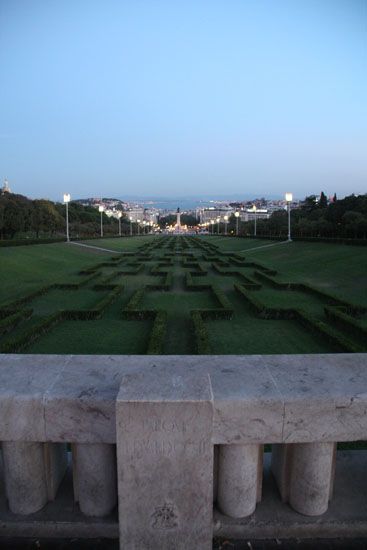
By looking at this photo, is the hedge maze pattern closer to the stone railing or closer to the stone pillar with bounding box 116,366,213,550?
the stone railing

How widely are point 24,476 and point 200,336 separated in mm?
6253

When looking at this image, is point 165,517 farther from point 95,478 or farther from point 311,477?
point 311,477

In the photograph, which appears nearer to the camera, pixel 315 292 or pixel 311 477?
pixel 311 477

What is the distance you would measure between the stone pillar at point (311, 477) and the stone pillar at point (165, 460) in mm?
551

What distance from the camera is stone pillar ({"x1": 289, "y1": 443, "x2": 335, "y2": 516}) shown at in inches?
80.0

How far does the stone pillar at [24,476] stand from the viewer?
2014mm

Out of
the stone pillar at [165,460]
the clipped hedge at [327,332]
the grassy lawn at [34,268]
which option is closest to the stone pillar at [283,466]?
the stone pillar at [165,460]

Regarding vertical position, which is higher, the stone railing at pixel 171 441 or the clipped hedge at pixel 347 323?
the stone railing at pixel 171 441

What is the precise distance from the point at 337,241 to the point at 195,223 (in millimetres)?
167994

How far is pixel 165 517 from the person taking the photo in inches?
71.6

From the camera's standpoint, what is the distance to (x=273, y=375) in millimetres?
2131

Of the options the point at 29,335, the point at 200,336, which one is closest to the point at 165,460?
the point at 200,336

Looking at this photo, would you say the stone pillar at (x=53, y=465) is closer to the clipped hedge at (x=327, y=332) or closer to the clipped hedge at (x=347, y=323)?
the clipped hedge at (x=327, y=332)

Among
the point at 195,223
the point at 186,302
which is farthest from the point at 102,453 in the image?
the point at 195,223
